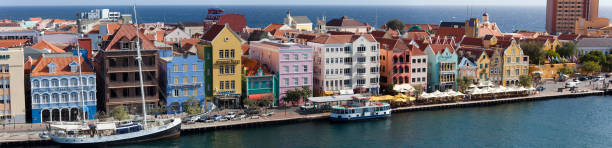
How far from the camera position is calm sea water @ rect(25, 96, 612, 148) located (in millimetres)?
65875

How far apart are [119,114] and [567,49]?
83.8m

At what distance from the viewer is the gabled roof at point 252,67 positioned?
264ft

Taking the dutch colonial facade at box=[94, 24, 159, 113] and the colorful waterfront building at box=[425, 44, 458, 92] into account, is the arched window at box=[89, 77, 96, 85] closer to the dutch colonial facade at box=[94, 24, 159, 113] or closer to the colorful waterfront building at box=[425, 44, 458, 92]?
the dutch colonial facade at box=[94, 24, 159, 113]

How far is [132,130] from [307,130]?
58.9 ft

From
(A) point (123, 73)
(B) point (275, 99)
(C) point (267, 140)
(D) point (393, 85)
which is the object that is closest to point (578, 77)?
(D) point (393, 85)

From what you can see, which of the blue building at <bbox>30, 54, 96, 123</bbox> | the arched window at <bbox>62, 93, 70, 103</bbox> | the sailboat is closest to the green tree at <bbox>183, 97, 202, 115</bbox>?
the sailboat

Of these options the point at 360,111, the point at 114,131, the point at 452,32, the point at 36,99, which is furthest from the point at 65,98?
the point at 452,32

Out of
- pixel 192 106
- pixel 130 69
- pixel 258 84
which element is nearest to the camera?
pixel 130 69

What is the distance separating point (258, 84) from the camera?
79875 mm

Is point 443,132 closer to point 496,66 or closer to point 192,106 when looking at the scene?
point 192,106

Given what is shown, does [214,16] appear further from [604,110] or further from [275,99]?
[604,110]

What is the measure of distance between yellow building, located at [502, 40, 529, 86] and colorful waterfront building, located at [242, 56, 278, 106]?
37.7m

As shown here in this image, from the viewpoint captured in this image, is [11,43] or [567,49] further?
[567,49]

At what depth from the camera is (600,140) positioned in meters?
68.5
